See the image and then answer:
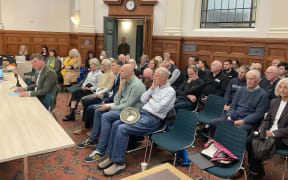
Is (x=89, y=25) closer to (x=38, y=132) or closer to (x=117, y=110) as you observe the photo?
(x=117, y=110)

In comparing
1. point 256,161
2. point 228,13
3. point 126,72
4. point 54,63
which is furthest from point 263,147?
point 54,63

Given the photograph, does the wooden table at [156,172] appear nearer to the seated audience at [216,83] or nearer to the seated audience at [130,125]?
the seated audience at [130,125]

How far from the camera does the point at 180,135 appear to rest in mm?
3268

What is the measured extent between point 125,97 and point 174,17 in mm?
5482

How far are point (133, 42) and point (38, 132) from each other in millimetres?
11003

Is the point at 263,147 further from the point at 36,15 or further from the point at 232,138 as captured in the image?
the point at 36,15

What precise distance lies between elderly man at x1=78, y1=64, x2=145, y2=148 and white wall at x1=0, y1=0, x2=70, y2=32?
910cm

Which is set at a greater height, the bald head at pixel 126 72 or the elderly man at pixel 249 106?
the bald head at pixel 126 72

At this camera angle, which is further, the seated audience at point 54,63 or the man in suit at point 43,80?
the seated audience at point 54,63

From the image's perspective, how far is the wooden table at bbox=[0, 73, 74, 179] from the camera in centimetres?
214

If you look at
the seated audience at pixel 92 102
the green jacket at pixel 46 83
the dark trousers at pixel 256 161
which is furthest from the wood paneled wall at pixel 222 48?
the green jacket at pixel 46 83

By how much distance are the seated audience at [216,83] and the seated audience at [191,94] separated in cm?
38

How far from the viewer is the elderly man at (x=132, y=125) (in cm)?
326

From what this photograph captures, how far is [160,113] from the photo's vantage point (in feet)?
11.4
